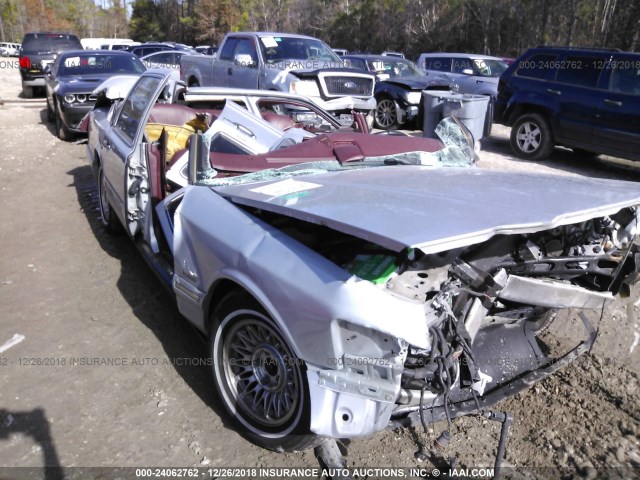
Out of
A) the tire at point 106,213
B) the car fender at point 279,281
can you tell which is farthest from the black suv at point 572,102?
the car fender at point 279,281

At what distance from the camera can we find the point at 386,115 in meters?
12.1

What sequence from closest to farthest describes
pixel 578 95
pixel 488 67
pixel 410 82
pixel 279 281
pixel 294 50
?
1. pixel 279 281
2. pixel 578 95
3. pixel 294 50
4. pixel 410 82
5. pixel 488 67

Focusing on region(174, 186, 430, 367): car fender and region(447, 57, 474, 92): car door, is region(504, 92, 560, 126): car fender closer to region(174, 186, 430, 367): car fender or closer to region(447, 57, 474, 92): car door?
region(447, 57, 474, 92): car door

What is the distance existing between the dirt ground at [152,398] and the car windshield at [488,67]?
33.1 ft

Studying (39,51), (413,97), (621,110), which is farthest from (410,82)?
(39,51)

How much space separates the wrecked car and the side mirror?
7570 mm

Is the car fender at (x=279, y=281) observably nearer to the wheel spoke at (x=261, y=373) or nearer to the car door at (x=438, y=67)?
the wheel spoke at (x=261, y=373)

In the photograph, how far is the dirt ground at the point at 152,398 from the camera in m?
2.77

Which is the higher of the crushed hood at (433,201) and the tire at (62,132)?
the crushed hood at (433,201)

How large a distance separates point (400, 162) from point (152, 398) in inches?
86.6

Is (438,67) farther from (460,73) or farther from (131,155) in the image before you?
(131,155)

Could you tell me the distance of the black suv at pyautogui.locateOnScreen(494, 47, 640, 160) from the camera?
27.1ft

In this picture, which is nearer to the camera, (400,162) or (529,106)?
(400,162)

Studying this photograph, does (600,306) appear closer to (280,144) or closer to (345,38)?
(280,144)
